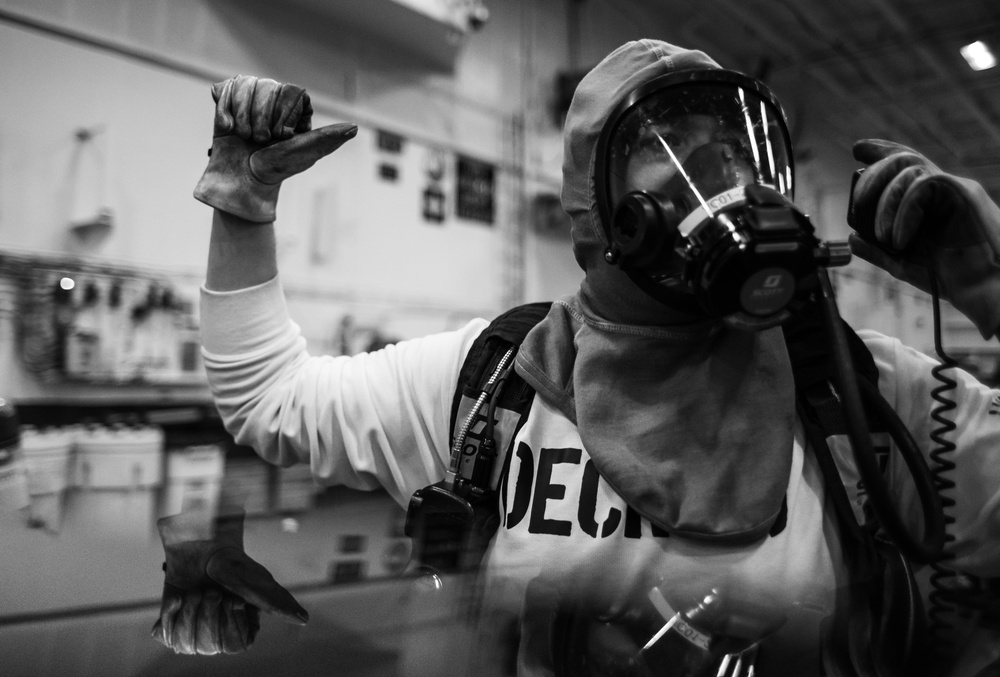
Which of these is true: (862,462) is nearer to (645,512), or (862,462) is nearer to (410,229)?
(645,512)

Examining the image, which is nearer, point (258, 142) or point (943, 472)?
point (943, 472)

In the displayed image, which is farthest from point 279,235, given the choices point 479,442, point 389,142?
point 479,442

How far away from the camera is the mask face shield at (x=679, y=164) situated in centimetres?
78

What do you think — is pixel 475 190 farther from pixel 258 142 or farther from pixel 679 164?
pixel 679 164

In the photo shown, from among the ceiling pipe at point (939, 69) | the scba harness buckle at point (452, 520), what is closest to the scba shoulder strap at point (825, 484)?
the scba harness buckle at point (452, 520)

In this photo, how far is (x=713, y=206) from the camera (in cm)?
75

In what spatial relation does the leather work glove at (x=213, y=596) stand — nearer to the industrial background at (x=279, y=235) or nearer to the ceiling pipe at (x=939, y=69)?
the industrial background at (x=279, y=235)

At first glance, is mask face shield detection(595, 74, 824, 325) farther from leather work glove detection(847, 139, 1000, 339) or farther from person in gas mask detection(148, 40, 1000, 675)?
leather work glove detection(847, 139, 1000, 339)

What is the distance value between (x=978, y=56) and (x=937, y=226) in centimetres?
745

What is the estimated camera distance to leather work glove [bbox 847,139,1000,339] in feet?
2.39

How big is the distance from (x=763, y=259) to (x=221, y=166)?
782 millimetres

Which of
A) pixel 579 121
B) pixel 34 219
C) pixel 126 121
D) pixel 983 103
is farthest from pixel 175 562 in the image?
pixel 983 103

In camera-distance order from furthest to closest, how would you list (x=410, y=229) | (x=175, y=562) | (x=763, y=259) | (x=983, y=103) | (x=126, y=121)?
(x=983, y=103), (x=410, y=229), (x=126, y=121), (x=763, y=259), (x=175, y=562)

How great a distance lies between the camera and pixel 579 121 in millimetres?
992
